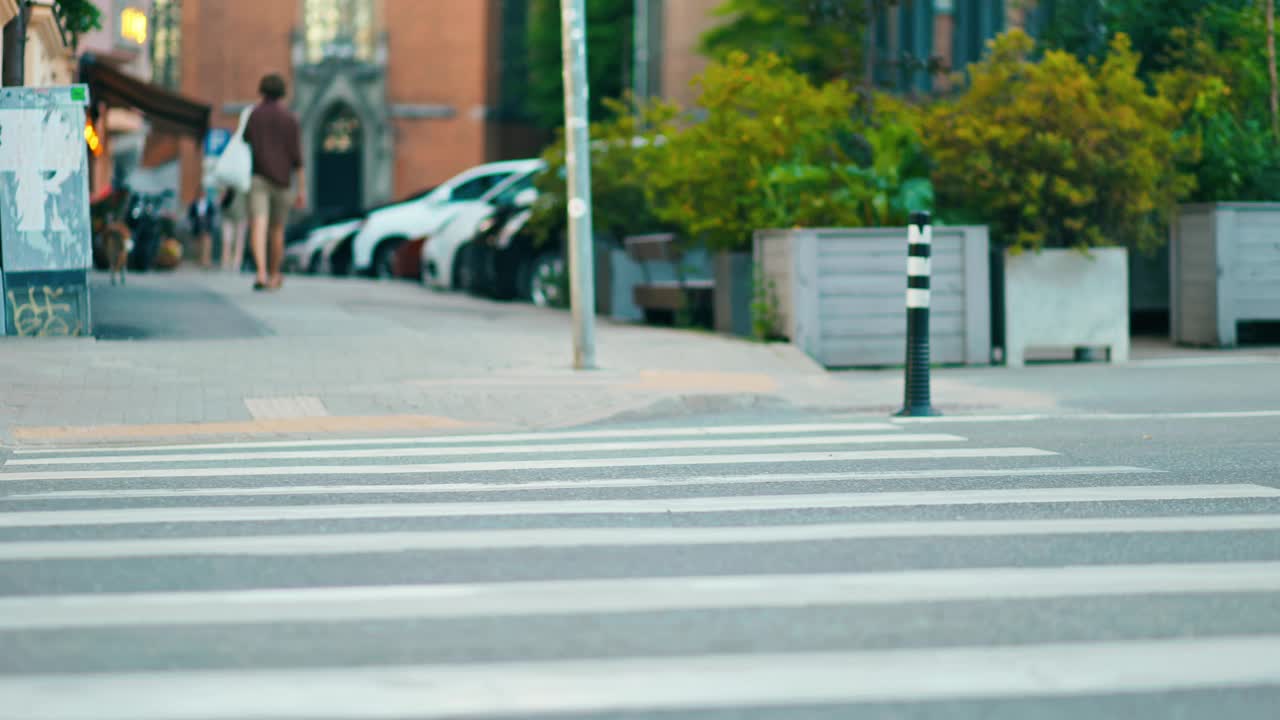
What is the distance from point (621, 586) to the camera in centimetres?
569

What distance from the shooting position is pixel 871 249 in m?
15.3

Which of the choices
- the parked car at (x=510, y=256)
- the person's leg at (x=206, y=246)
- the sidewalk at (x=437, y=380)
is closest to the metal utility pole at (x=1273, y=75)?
the sidewalk at (x=437, y=380)

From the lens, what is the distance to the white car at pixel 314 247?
31.3 m

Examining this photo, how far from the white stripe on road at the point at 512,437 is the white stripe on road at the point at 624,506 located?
109 inches

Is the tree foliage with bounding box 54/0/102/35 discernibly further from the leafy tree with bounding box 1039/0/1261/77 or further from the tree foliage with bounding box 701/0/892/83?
the leafy tree with bounding box 1039/0/1261/77

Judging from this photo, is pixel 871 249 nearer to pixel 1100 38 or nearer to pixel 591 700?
pixel 1100 38

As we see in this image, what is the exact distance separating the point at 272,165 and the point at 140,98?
41.6 feet

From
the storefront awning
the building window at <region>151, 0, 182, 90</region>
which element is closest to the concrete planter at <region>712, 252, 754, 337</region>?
the storefront awning

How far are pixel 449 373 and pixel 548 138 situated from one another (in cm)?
4630

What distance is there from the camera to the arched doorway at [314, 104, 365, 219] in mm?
57750

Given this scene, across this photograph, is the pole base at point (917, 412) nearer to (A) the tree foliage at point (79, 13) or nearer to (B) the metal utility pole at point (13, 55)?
(A) the tree foliage at point (79, 13)

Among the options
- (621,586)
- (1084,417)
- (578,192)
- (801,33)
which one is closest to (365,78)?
(801,33)

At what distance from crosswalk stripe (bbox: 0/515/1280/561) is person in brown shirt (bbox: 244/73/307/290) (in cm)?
1232

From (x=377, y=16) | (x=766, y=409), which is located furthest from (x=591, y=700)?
(x=377, y=16)
